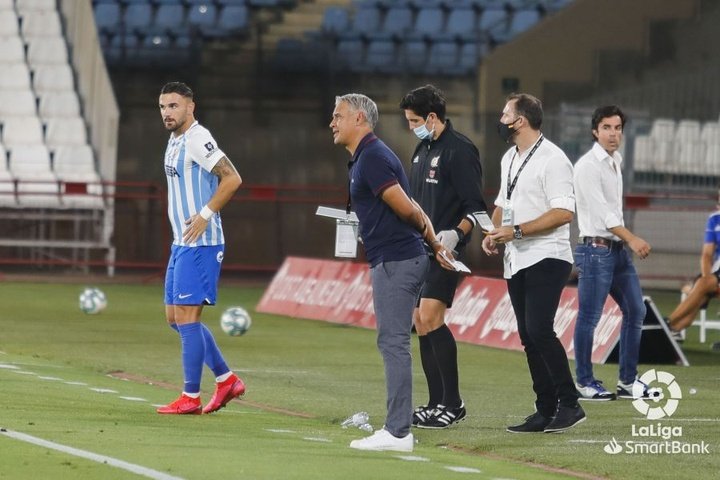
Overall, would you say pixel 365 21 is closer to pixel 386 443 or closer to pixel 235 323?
pixel 235 323

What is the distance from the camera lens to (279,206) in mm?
28328

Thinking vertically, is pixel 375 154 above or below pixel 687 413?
above

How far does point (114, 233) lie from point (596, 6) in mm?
9487

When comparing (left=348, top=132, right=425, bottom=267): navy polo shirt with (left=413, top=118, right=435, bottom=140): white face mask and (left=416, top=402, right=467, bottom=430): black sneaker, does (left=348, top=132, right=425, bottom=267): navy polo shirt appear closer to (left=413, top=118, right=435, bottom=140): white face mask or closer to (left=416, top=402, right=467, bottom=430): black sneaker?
(left=413, top=118, right=435, bottom=140): white face mask

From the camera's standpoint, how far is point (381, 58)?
29.4m

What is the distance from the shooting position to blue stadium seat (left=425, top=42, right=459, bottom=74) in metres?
29.2

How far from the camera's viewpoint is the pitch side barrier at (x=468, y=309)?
50.0 ft

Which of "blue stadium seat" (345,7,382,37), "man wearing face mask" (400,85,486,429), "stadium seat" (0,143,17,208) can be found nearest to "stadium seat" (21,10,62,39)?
"stadium seat" (0,143,17,208)

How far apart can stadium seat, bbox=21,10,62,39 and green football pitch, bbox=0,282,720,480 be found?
1391 cm

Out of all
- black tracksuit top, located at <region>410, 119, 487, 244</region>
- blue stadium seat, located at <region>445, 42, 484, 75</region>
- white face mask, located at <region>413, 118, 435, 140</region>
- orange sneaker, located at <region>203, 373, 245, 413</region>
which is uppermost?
blue stadium seat, located at <region>445, 42, 484, 75</region>

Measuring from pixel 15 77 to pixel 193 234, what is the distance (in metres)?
20.8

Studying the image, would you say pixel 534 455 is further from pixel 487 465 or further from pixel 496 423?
pixel 496 423

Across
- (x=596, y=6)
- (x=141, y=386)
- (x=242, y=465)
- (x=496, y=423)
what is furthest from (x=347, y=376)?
(x=596, y=6)

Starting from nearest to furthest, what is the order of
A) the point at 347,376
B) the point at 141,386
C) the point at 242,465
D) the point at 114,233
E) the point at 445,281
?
the point at 242,465, the point at 445,281, the point at 141,386, the point at 347,376, the point at 114,233
